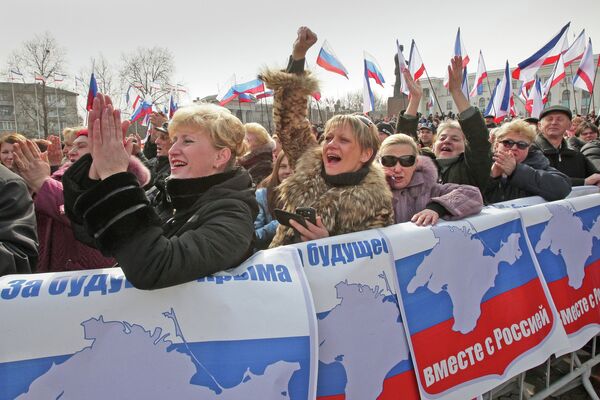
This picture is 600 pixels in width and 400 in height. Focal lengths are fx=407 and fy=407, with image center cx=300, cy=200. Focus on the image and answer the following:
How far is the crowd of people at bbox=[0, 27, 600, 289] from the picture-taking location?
4.58 feet

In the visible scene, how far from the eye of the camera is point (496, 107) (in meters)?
13.3

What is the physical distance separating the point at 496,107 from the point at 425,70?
2.75m

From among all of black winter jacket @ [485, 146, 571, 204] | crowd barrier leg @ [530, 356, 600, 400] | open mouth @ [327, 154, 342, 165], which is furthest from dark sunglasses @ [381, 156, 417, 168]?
crowd barrier leg @ [530, 356, 600, 400]

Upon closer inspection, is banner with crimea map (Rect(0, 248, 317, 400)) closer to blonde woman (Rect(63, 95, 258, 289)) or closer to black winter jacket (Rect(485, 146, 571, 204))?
blonde woman (Rect(63, 95, 258, 289))

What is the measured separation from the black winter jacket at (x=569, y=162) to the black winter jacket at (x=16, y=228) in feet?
16.4

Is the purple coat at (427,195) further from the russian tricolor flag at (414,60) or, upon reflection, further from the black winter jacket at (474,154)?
the russian tricolor flag at (414,60)

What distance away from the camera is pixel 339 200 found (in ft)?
7.53

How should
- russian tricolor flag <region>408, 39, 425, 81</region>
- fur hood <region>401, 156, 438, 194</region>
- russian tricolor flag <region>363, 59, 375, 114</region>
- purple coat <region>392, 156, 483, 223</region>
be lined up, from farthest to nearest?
russian tricolor flag <region>408, 39, 425, 81</region>
russian tricolor flag <region>363, 59, 375, 114</region>
fur hood <region>401, 156, 438, 194</region>
purple coat <region>392, 156, 483, 223</region>

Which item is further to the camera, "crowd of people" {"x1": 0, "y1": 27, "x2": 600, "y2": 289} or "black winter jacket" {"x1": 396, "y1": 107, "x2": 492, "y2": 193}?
"black winter jacket" {"x1": 396, "y1": 107, "x2": 492, "y2": 193}

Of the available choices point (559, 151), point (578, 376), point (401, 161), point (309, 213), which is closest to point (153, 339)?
point (309, 213)

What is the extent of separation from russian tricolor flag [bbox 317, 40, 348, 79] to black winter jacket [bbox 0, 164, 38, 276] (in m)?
11.7

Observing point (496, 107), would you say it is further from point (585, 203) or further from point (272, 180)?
point (272, 180)

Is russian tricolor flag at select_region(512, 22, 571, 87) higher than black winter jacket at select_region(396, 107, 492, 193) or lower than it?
higher

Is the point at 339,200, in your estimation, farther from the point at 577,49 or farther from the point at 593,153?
the point at 577,49
